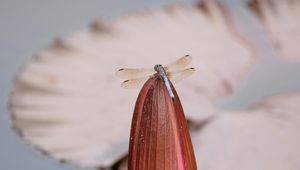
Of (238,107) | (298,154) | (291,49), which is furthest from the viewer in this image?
(291,49)

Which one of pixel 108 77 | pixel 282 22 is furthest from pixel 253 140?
pixel 282 22

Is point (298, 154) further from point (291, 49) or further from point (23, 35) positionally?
point (23, 35)

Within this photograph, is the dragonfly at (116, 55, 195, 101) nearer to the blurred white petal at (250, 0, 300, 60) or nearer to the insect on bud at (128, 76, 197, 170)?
the insect on bud at (128, 76, 197, 170)

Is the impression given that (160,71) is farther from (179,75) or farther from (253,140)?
(253,140)

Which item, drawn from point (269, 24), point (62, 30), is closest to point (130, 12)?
point (62, 30)

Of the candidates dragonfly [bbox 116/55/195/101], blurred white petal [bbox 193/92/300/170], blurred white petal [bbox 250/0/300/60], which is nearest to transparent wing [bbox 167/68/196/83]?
dragonfly [bbox 116/55/195/101]

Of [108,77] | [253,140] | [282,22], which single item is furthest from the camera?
[282,22]

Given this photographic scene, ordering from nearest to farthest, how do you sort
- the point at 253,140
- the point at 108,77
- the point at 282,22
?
1. the point at 253,140
2. the point at 108,77
3. the point at 282,22
